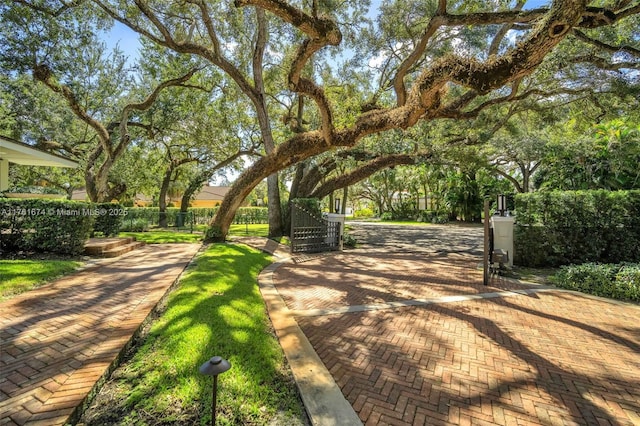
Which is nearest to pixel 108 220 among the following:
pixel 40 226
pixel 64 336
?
pixel 40 226

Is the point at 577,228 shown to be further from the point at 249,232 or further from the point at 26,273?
the point at 249,232

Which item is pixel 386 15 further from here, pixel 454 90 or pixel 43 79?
pixel 43 79

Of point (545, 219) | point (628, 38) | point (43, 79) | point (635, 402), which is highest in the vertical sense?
point (628, 38)

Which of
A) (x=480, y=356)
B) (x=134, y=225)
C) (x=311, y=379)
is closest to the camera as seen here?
(x=311, y=379)

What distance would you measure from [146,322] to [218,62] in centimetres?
1025

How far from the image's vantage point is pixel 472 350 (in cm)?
396

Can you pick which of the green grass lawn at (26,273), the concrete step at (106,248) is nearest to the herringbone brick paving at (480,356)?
the green grass lawn at (26,273)

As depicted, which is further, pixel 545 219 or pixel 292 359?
pixel 545 219

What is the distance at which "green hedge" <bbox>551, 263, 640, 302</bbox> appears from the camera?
6.27 meters

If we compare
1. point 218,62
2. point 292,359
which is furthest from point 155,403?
point 218,62

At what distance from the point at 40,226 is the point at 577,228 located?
14527 millimetres

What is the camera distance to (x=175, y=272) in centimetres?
717

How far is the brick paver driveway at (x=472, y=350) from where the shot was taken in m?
2.84

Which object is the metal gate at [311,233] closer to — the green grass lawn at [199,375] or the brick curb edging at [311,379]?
the brick curb edging at [311,379]
